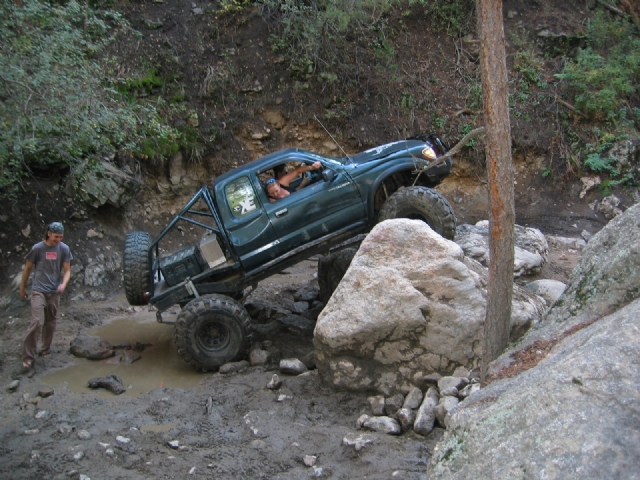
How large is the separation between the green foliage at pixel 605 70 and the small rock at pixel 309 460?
1201 cm

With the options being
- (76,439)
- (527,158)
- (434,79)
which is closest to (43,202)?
(76,439)

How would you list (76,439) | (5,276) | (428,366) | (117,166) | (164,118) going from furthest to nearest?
1. (164,118)
2. (117,166)
3. (5,276)
4. (428,366)
5. (76,439)

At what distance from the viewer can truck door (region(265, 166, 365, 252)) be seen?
25.1ft

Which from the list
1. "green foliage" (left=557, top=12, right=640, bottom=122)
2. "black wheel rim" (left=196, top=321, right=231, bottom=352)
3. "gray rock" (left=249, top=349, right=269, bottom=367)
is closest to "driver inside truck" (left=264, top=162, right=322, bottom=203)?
"black wheel rim" (left=196, top=321, right=231, bottom=352)

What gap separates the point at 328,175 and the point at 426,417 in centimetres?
337

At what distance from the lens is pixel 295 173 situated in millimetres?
7930

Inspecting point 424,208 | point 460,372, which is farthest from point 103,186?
point 460,372

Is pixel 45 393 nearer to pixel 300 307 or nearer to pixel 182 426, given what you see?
pixel 182 426

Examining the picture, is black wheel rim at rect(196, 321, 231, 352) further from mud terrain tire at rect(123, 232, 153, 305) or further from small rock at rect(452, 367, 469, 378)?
small rock at rect(452, 367, 469, 378)

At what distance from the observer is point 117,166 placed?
473 inches

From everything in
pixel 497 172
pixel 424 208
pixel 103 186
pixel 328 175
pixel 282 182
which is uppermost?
pixel 103 186

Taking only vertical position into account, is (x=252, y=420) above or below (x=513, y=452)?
below

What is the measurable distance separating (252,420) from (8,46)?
17.2 feet

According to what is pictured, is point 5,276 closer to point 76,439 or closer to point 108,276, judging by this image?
point 108,276
